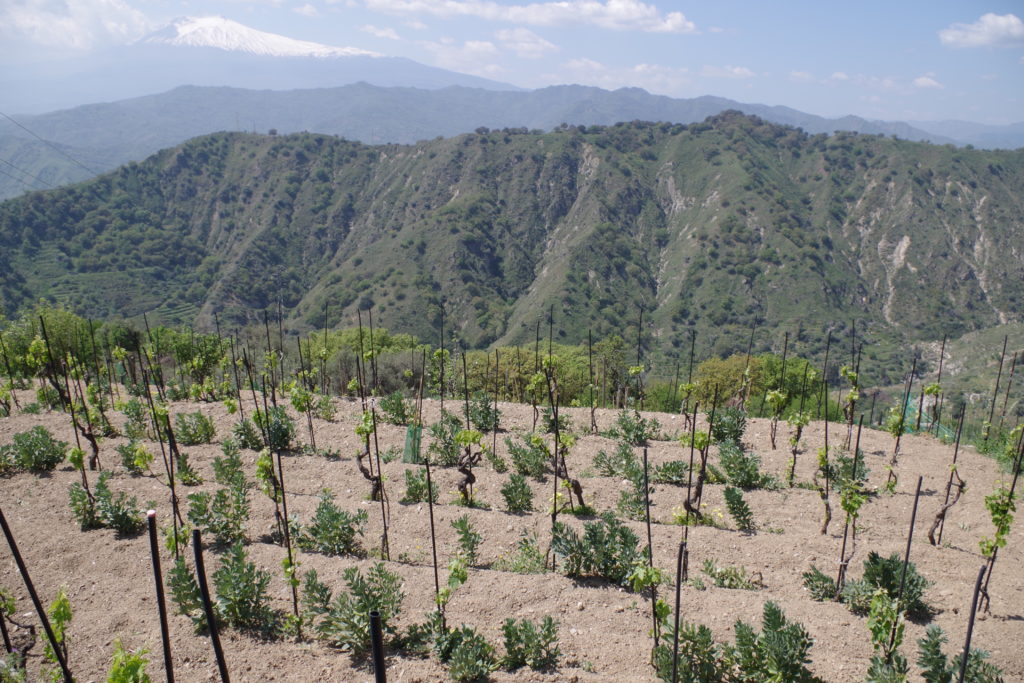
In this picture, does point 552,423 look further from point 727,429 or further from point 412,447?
point 727,429

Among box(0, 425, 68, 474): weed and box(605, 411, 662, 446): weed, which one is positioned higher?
box(0, 425, 68, 474): weed

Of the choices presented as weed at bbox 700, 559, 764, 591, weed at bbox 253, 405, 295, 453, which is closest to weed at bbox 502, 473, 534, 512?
weed at bbox 700, 559, 764, 591

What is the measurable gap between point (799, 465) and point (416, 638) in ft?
27.0

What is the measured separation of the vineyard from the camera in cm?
537

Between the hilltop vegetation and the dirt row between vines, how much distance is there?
6540 centimetres

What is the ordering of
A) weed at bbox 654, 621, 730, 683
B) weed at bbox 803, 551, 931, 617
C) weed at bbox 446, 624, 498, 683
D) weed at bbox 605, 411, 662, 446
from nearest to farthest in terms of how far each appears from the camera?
weed at bbox 654, 621, 730, 683, weed at bbox 446, 624, 498, 683, weed at bbox 803, 551, 931, 617, weed at bbox 605, 411, 662, 446

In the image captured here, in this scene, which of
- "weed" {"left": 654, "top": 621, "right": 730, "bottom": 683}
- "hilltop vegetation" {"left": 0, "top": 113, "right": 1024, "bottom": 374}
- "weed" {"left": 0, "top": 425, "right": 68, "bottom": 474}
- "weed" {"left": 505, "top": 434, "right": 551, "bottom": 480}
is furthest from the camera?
"hilltop vegetation" {"left": 0, "top": 113, "right": 1024, "bottom": 374}

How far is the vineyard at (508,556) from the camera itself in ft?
17.6

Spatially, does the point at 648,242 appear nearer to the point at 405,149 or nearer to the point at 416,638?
the point at 405,149

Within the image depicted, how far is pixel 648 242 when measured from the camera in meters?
107

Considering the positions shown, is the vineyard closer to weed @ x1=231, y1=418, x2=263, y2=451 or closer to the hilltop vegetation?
weed @ x1=231, y1=418, x2=263, y2=451

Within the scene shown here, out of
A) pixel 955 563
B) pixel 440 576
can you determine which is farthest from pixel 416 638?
pixel 955 563

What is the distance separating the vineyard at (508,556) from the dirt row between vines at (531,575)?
32 mm

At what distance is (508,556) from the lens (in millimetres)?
7645
